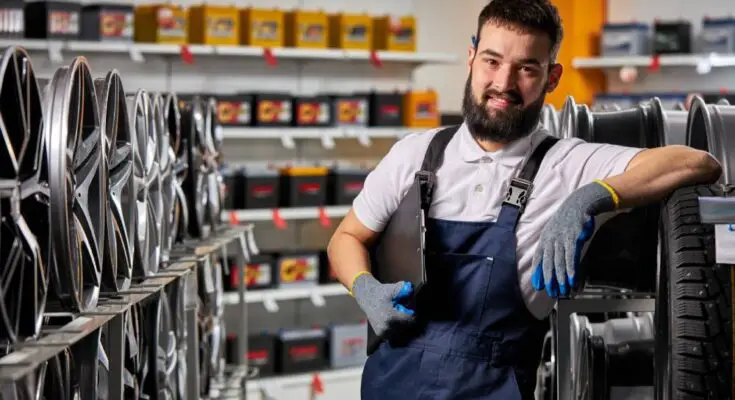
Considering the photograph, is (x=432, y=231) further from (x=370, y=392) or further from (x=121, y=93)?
(x=121, y=93)

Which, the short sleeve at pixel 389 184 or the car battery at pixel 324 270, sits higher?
the short sleeve at pixel 389 184

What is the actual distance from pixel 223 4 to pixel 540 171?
16.8 feet

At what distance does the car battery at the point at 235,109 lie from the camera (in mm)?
6508

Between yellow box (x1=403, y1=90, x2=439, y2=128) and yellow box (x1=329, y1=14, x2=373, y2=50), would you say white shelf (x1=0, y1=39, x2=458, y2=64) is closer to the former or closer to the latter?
yellow box (x1=329, y1=14, x2=373, y2=50)

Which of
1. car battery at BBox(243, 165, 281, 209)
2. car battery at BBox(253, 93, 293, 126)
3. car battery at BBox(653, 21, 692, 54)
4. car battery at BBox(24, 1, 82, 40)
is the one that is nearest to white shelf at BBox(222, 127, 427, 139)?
car battery at BBox(253, 93, 293, 126)

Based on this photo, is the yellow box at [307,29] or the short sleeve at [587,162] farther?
the yellow box at [307,29]

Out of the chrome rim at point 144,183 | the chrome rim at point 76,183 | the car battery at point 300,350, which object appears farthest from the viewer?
the car battery at point 300,350

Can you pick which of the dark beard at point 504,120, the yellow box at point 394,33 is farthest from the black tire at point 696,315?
the yellow box at point 394,33

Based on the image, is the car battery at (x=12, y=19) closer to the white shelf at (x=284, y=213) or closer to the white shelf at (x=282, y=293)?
the white shelf at (x=284, y=213)

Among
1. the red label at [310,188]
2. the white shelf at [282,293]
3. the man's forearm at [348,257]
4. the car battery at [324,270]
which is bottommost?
the white shelf at [282,293]

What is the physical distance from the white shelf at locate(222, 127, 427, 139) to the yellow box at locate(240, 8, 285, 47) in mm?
571

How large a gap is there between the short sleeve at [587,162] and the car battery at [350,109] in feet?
14.5

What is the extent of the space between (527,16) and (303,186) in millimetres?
4241

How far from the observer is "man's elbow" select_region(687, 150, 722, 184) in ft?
7.41
